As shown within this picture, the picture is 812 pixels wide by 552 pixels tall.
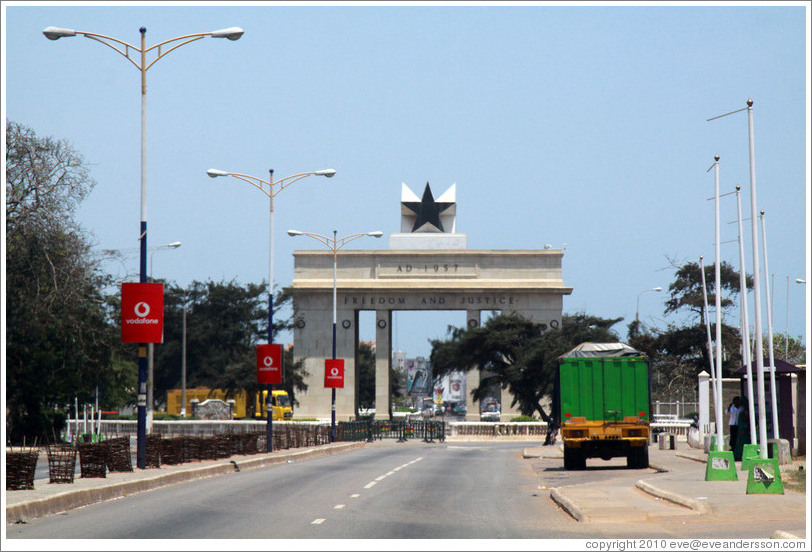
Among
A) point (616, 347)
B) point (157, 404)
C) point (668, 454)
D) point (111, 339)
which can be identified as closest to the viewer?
point (616, 347)

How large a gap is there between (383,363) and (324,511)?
2592 inches

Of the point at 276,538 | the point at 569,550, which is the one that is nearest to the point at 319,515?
the point at 276,538

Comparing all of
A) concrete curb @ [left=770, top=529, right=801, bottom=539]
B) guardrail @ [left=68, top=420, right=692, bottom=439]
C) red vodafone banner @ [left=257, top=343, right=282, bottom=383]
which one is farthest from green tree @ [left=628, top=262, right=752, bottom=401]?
concrete curb @ [left=770, top=529, right=801, bottom=539]

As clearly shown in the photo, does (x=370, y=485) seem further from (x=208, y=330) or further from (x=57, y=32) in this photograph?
(x=208, y=330)

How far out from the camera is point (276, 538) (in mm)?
13516

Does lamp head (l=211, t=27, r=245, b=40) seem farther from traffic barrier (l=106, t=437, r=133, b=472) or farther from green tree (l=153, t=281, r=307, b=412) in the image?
green tree (l=153, t=281, r=307, b=412)

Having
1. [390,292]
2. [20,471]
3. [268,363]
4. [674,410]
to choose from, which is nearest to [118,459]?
[20,471]

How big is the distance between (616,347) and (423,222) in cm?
5412

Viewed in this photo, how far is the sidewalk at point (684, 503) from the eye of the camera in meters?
15.2

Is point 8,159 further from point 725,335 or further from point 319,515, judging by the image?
point 725,335

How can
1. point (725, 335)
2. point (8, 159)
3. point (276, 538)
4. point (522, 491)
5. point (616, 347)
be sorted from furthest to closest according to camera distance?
point (725, 335) → point (8, 159) → point (616, 347) → point (522, 491) → point (276, 538)

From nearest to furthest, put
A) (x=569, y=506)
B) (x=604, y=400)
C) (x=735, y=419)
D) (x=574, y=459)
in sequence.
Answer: (x=569, y=506) → (x=604, y=400) → (x=574, y=459) → (x=735, y=419)

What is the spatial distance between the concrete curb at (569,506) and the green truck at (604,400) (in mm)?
8806

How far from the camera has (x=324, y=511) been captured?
17281mm
